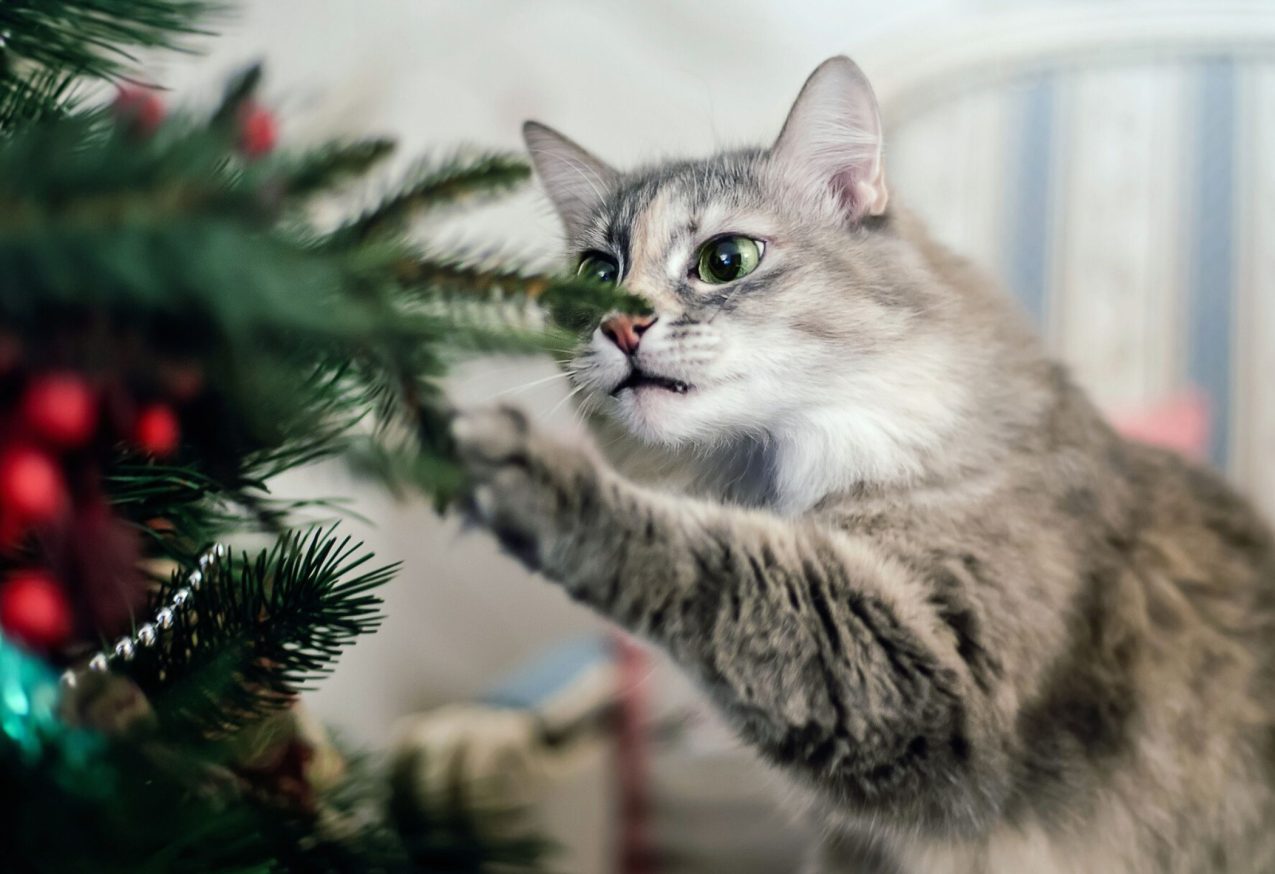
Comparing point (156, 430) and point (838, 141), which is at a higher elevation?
point (838, 141)

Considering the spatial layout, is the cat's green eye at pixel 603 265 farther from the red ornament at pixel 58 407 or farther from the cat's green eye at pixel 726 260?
the red ornament at pixel 58 407

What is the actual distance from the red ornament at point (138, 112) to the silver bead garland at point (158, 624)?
0.63 feet

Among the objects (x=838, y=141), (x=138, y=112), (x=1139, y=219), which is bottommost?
(x=138, y=112)

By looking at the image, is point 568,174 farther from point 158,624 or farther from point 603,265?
point 158,624

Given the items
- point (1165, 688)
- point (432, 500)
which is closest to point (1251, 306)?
point (1165, 688)

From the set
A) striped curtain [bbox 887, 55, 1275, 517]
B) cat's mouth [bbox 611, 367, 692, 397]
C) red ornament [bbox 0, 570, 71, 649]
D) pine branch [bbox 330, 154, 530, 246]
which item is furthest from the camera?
Result: striped curtain [bbox 887, 55, 1275, 517]

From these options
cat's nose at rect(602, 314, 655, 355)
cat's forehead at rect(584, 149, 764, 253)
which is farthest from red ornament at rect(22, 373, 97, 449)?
cat's forehead at rect(584, 149, 764, 253)

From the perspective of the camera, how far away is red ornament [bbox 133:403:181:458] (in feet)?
1.51

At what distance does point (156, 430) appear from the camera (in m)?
0.47

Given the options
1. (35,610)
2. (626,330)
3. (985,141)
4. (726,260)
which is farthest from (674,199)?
(985,141)

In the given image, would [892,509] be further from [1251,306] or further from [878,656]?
[1251,306]

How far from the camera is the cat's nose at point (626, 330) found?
2.47 feet

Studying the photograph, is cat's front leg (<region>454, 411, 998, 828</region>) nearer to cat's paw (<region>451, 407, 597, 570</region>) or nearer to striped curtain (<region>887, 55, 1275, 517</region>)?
cat's paw (<region>451, 407, 597, 570</region>)

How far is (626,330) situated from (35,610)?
440mm
